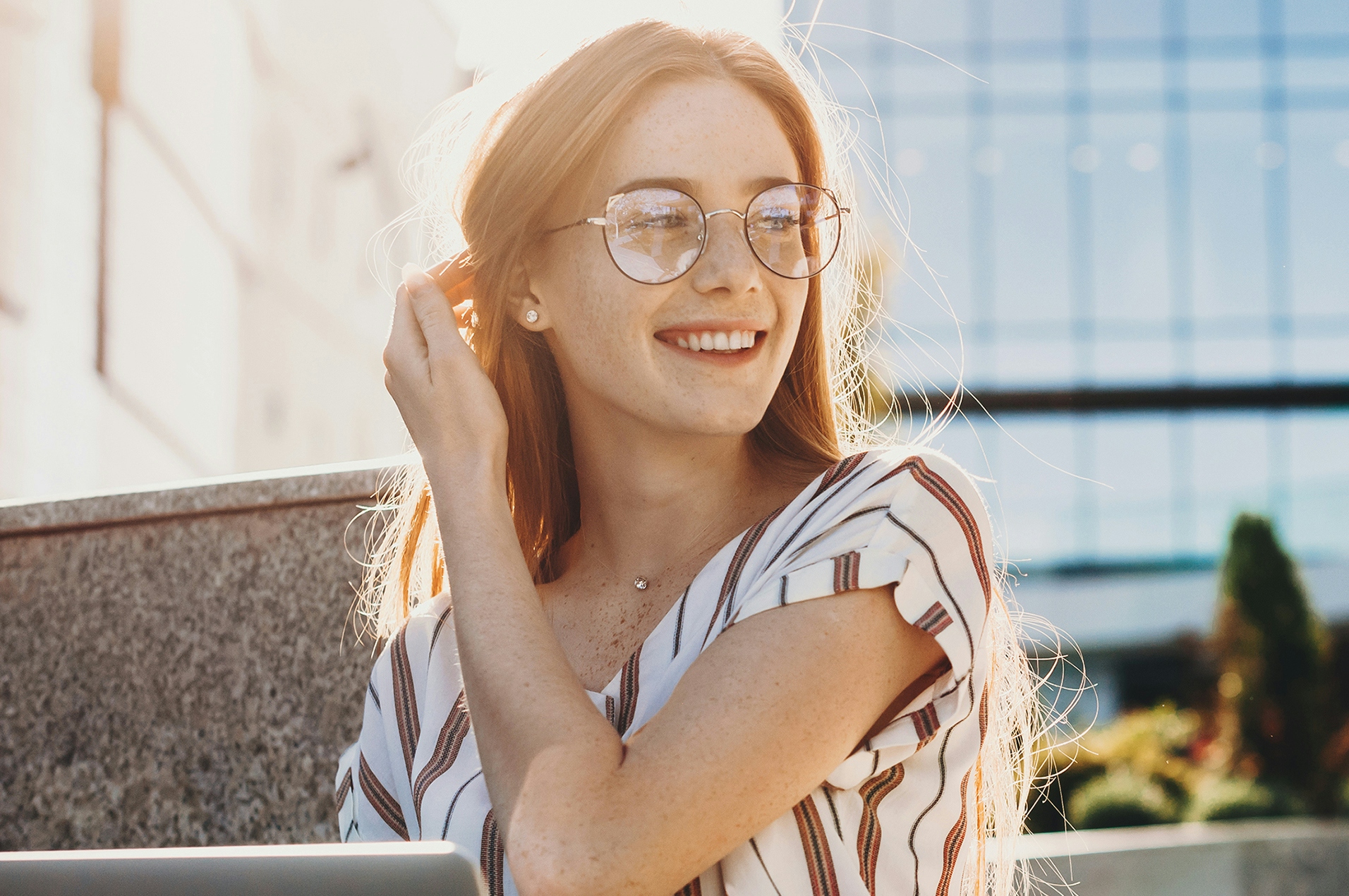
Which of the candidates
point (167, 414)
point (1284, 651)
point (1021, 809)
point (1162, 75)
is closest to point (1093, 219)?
point (1162, 75)

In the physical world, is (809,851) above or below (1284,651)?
above

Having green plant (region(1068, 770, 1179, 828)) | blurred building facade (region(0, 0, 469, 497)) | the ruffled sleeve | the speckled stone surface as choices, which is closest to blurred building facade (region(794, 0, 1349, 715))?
blurred building facade (region(0, 0, 469, 497))

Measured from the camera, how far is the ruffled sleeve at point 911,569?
136cm

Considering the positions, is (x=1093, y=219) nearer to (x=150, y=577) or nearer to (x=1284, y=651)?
(x=1284, y=651)

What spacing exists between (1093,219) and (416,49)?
43.0ft

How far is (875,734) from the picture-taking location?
1404 millimetres

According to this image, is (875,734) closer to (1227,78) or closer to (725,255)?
(725,255)

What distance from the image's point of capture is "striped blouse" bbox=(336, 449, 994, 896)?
1.37 meters

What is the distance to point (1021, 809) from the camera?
2.04 m

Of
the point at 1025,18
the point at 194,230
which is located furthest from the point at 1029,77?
the point at 194,230

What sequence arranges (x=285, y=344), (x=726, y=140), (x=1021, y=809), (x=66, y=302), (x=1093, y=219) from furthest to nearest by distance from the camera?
1. (x=1093, y=219)
2. (x=285, y=344)
3. (x=66, y=302)
4. (x=1021, y=809)
5. (x=726, y=140)

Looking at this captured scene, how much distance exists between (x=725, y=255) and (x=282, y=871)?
1038 mm

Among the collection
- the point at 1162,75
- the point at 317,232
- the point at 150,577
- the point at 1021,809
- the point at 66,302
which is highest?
the point at 1162,75

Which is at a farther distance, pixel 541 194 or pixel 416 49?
pixel 416 49
